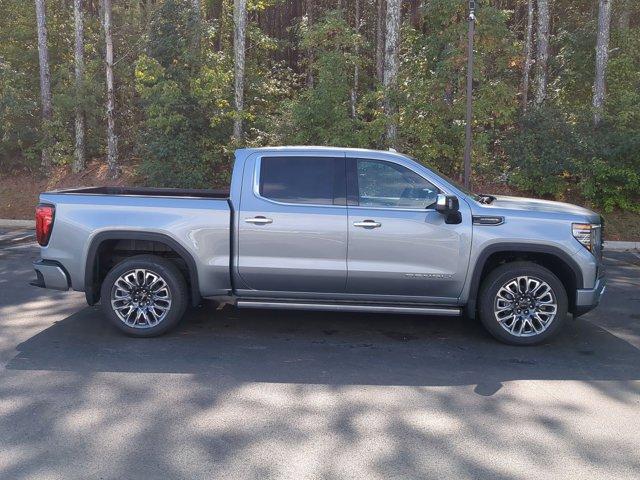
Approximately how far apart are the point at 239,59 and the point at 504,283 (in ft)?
47.2

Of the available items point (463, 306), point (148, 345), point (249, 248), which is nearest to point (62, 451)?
point (148, 345)

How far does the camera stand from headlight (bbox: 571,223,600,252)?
6.23 m

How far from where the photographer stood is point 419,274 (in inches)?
248

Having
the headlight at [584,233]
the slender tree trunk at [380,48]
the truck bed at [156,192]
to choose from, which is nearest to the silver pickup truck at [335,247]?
the headlight at [584,233]

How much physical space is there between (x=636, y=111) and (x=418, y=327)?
12.8 m

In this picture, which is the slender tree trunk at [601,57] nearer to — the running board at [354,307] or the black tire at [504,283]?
the black tire at [504,283]

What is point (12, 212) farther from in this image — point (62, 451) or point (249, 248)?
point (62, 451)

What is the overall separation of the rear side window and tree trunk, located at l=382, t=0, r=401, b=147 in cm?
1110

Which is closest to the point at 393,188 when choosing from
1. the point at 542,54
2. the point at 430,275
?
the point at 430,275

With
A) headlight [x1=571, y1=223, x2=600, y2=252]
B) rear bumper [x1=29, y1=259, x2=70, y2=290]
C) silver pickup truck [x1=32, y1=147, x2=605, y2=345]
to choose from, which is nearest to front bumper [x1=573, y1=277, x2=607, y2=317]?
silver pickup truck [x1=32, y1=147, x2=605, y2=345]

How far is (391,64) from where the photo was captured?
17.2m

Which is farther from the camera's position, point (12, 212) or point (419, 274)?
point (12, 212)

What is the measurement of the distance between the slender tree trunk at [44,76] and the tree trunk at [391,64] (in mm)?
11511

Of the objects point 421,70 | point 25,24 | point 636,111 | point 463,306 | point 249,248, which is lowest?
point 463,306
